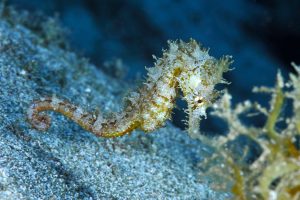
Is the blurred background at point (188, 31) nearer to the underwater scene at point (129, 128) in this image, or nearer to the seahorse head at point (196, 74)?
the underwater scene at point (129, 128)


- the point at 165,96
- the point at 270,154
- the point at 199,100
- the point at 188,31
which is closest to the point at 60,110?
the point at 165,96

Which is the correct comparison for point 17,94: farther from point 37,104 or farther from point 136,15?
point 136,15

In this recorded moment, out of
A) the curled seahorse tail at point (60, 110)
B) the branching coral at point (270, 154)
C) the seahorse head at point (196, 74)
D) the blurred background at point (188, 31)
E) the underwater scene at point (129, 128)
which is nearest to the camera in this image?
the branching coral at point (270, 154)

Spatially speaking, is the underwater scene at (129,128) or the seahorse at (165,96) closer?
the underwater scene at (129,128)

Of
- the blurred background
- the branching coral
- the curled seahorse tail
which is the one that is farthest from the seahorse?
the blurred background

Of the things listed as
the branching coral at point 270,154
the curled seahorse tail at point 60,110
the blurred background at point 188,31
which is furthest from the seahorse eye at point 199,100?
the blurred background at point 188,31

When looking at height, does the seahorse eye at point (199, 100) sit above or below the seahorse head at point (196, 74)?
below

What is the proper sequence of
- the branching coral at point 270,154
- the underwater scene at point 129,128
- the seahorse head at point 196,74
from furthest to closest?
the seahorse head at point 196,74 < the underwater scene at point 129,128 < the branching coral at point 270,154

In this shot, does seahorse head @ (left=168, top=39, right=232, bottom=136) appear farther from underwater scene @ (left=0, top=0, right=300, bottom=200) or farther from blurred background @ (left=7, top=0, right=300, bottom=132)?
blurred background @ (left=7, top=0, right=300, bottom=132)
